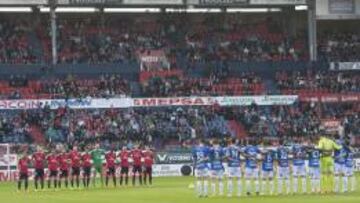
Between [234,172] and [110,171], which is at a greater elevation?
[234,172]

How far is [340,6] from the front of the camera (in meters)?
→ 69.6

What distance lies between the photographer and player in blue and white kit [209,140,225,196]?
113 feet

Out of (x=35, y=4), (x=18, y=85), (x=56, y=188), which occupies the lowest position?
(x=56, y=188)

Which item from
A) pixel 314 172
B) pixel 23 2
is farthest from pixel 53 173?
pixel 23 2

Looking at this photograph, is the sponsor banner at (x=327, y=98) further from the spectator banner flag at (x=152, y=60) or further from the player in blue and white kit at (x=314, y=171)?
the player in blue and white kit at (x=314, y=171)

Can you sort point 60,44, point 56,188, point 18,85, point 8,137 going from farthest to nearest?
point 60,44, point 18,85, point 8,137, point 56,188

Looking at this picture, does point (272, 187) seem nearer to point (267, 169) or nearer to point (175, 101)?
point (267, 169)

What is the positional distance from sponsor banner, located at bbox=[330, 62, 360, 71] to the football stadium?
0.07 metres

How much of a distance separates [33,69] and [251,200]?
35642 mm

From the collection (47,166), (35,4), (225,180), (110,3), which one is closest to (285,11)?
(110,3)

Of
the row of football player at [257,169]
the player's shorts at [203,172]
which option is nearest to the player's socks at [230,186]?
the row of football player at [257,169]

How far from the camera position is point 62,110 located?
207 feet

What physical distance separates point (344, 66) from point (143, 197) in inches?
1479

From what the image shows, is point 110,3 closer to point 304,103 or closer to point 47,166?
point 304,103
